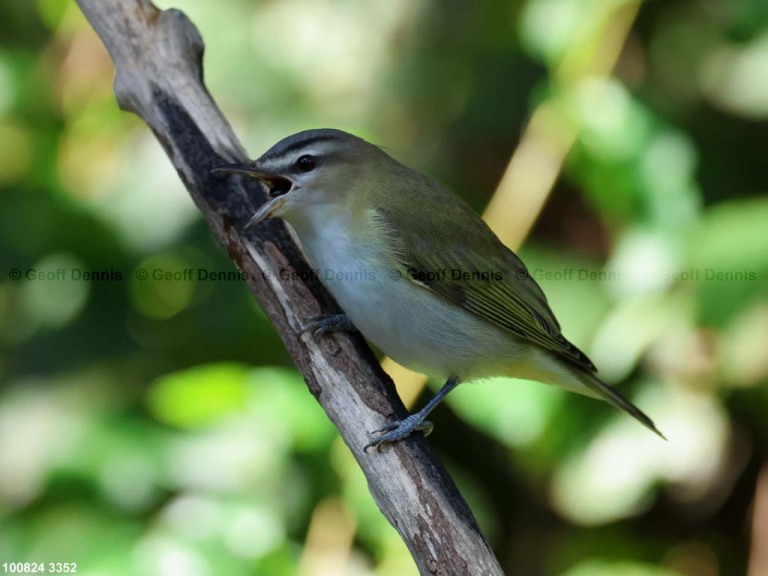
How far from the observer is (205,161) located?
274cm

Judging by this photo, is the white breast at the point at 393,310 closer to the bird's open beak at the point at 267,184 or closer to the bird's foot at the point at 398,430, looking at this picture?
the bird's open beak at the point at 267,184

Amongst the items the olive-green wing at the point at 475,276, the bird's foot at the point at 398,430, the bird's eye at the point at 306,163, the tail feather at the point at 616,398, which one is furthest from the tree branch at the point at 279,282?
the tail feather at the point at 616,398

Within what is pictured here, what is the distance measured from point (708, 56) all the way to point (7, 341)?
10.6 ft

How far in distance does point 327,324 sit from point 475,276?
1.78ft

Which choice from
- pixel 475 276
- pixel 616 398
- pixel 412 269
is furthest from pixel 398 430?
pixel 616 398

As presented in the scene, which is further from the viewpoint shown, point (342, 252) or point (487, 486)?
point (487, 486)

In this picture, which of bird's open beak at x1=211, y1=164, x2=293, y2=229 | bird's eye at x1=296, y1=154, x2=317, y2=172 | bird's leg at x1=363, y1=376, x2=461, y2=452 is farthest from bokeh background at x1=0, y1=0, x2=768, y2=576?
bird's eye at x1=296, y1=154, x2=317, y2=172

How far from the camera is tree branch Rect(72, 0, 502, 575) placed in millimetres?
2225

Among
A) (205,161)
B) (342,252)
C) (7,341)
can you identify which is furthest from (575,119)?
(7,341)

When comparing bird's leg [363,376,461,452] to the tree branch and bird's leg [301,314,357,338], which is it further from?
bird's leg [301,314,357,338]

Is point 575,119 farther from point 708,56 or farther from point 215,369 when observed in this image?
point 215,369

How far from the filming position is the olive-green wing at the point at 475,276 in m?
2.73

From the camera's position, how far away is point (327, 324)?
266 centimetres

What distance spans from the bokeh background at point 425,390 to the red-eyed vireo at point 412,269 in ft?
0.68
